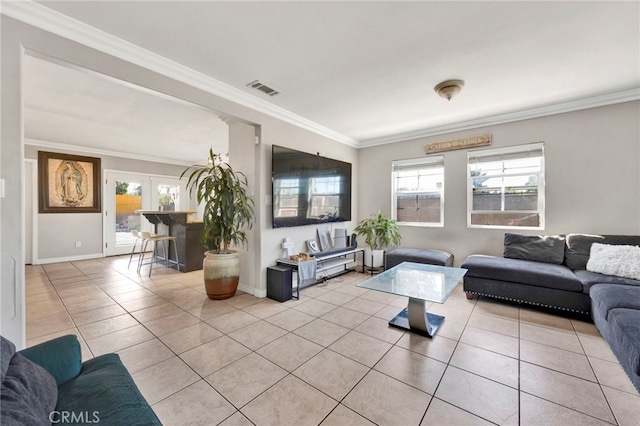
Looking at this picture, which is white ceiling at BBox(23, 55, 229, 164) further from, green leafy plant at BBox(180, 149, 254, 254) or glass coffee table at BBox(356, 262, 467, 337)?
glass coffee table at BBox(356, 262, 467, 337)

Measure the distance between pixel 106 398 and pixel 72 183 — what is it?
692 centimetres

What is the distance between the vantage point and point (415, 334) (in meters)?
2.51

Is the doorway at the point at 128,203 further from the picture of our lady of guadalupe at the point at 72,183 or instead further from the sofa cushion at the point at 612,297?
the sofa cushion at the point at 612,297

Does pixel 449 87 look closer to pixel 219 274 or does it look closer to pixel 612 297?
pixel 612 297

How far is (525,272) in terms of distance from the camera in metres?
3.05

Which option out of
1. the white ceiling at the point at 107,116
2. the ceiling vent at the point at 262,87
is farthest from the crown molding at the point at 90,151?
the ceiling vent at the point at 262,87

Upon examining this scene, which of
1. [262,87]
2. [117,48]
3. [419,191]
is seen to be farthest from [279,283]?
[419,191]

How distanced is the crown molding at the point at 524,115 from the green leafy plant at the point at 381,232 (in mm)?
1614

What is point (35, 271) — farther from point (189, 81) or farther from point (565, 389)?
point (565, 389)

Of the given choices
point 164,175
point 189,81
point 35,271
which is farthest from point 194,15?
point 164,175

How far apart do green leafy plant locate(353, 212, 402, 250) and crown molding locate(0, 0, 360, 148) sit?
261 cm

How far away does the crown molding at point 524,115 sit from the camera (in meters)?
3.16

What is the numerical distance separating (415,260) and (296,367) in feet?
9.20

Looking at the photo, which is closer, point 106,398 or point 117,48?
point 106,398
